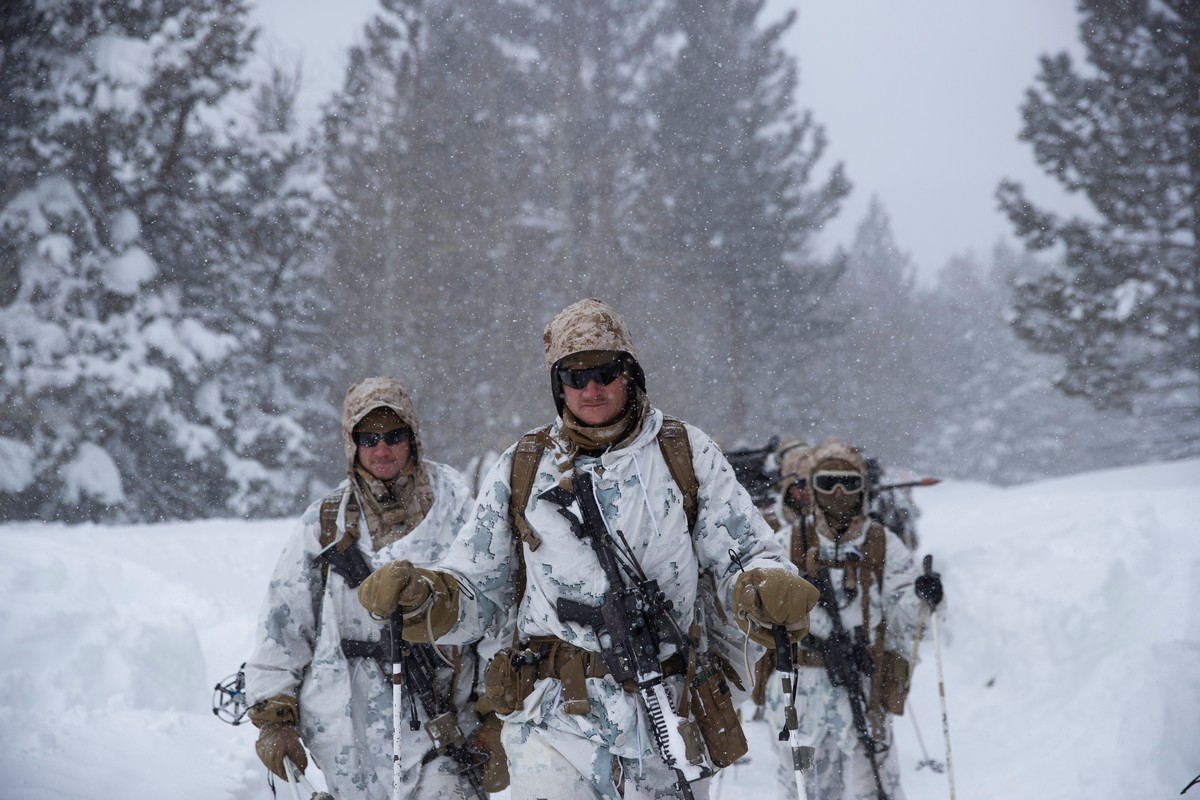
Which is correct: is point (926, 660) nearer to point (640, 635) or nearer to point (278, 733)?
point (278, 733)

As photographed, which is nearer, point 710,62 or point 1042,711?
point 1042,711

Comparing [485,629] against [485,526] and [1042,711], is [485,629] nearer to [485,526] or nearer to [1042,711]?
[485,526]

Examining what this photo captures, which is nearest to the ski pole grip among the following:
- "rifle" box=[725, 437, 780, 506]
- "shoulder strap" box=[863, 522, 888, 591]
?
"shoulder strap" box=[863, 522, 888, 591]

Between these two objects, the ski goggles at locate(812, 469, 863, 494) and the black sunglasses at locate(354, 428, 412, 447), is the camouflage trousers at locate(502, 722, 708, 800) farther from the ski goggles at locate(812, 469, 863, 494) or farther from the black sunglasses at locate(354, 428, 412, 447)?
the ski goggles at locate(812, 469, 863, 494)

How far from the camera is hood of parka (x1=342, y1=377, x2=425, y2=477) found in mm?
4191

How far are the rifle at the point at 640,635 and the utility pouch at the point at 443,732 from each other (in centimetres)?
120

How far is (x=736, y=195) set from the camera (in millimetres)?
28125

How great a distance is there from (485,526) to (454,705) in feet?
3.87

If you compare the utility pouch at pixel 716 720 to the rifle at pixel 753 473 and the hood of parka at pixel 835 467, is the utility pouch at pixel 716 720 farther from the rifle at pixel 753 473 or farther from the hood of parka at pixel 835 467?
the rifle at pixel 753 473

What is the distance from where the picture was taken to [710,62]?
1153 inches

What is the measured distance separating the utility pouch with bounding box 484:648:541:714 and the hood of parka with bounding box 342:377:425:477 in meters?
1.45

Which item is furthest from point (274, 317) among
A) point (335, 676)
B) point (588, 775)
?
point (588, 775)

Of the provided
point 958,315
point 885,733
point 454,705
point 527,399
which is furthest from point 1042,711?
point 958,315

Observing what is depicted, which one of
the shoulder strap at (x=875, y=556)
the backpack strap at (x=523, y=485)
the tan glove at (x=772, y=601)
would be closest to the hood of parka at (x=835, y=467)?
the shoulder strap at (x=875, y=556)
